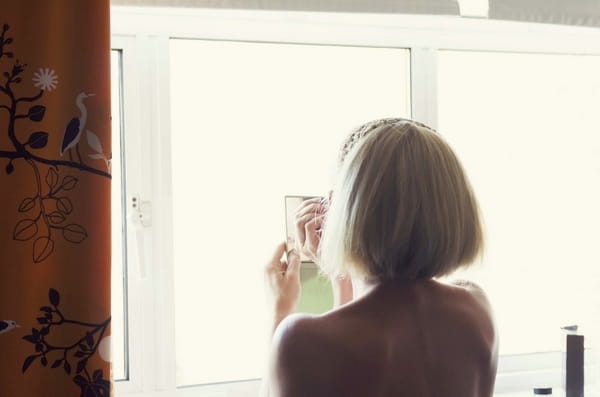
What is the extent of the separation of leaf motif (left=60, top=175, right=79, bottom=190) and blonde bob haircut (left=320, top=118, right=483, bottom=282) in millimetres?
516

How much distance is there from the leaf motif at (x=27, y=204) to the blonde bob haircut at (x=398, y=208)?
57 centimetres

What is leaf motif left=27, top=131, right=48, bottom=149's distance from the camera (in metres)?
1.33

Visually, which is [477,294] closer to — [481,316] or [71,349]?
[481,316]

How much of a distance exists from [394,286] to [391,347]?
0.33 feet

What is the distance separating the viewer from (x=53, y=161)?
1343 mm

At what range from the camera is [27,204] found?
1326 millimetres

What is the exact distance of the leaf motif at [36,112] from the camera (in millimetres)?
1331

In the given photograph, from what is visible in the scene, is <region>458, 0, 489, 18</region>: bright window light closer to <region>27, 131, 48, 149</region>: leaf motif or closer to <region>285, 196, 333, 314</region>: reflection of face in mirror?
<region>285, 196, 333, 314</region>: reflection of face in mirror

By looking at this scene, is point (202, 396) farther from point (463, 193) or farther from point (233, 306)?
point (463, 193)

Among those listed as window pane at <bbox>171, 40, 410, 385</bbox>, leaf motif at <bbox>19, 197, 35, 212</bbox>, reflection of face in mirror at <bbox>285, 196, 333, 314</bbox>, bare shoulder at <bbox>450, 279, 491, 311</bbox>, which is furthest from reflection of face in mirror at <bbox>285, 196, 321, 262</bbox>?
leaf motif at <bbox>19, 197, 35, 212</bbox>

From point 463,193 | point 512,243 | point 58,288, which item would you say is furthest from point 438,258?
point 512,243

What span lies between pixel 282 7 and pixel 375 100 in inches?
18.6

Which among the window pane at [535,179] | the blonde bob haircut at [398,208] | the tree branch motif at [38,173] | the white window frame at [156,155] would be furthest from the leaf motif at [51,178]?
the window pane at [535,179]

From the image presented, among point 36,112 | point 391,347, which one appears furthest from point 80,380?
point 391,347
